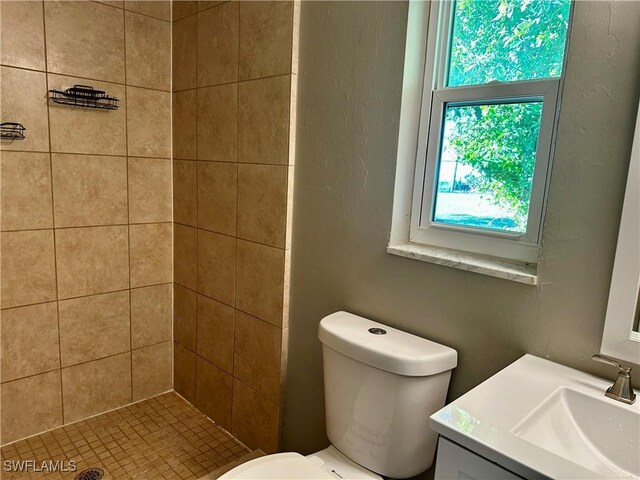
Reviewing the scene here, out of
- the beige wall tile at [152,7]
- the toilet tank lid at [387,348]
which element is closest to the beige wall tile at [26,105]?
the beige wall tile at [152,7]

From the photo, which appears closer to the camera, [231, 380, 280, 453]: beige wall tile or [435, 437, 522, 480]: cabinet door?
[435, 437, 522, 480]: cabinet door

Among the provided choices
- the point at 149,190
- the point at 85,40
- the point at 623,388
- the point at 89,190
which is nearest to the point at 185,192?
the point at 149,190

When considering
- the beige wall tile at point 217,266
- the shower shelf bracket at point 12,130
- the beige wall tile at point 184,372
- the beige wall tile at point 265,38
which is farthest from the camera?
the beige wall tile at point 184,372

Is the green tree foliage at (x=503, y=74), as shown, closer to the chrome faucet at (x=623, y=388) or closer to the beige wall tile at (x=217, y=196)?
the chrome faucet at (x=623, y=388)

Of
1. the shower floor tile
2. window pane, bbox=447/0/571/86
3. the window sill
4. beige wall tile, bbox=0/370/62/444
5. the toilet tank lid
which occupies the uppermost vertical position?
window pane, bbox=447/0/571/86

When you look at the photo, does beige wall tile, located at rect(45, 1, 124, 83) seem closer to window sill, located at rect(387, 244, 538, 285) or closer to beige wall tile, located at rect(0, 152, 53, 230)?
beige wall tile, located at rect(0, 152, 53, 230)

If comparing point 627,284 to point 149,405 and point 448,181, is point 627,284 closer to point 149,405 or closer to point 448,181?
point 448,181

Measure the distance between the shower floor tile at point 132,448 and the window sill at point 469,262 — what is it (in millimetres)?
1201

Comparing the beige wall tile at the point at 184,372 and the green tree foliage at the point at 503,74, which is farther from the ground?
the green tree foliage at the point at 503,74

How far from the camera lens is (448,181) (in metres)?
1.38

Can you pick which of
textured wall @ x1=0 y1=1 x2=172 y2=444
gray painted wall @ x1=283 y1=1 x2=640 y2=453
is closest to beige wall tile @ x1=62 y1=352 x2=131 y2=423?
textured wall @ x1=0 y1=1 x2=172 y2=444

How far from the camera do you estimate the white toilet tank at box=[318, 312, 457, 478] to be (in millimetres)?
1190

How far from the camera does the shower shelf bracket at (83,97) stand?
1.83m

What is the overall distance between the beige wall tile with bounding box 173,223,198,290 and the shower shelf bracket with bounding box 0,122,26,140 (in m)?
0.76
